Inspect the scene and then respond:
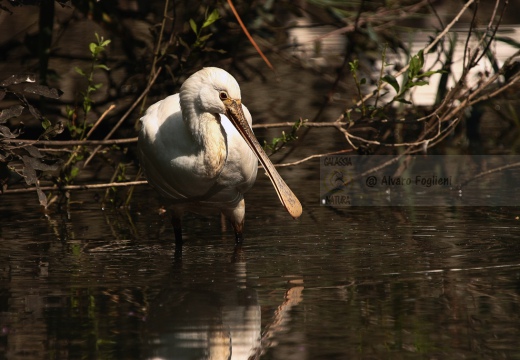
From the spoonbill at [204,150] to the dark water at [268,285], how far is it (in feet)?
0.85

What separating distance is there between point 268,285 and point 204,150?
1146 millimetres

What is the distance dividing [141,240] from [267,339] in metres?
2.74

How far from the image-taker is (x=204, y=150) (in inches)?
258

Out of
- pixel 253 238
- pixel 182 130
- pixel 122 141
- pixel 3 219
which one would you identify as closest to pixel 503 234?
pixel 253 238

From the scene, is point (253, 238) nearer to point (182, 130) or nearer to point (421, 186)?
point (182, 130)

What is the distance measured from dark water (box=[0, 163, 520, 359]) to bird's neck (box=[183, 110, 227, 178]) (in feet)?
1.62

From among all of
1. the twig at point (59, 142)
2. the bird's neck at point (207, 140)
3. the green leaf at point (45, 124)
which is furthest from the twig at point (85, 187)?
the bird's neck at point (207, 140)

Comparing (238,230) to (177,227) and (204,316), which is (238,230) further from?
(204,316)

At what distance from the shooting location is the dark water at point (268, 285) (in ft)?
14.7

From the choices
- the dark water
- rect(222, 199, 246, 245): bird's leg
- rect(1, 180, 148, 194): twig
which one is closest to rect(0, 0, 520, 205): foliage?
rect(1, 180, 148, 194): twig

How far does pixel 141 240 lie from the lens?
23.6 ft

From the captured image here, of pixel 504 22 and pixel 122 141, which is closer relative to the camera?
pixel 122 141

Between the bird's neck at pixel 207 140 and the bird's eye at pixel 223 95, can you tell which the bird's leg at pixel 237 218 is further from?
the bird's eye at pixel 223 95

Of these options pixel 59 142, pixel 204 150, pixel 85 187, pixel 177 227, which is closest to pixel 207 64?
pixel 85 187
